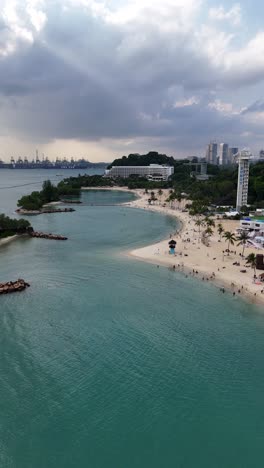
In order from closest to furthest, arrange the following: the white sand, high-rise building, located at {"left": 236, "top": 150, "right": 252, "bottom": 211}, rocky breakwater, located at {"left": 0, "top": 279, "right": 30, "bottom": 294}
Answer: rocky breakwater, located at {"left": 0, "top": 279, "right": 30, "bottom": 294}
the white sand
high-rise building, located at {"left": 236, "top": 150, "right": 252, "bottom": 211}

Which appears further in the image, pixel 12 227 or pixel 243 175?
pixel 243 175

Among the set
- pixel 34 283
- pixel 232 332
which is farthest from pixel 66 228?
pixel 232 332

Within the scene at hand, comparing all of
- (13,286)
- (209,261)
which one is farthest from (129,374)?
(209,261)

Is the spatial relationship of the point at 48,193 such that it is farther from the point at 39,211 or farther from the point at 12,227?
the point at 12,227

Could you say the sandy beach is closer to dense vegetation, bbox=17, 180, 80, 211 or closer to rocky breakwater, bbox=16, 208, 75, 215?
rocky breakwater, bbox=16, 208, 75, 215

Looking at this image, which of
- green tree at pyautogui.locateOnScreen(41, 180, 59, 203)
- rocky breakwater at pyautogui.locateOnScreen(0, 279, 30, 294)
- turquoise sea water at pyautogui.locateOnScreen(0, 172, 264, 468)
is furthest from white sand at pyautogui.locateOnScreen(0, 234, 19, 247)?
green tree at pyautogui.locateOnScreen(41, 180, 59, 203)

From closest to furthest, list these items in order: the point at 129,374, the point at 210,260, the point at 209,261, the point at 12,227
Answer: the point at 129,374 → the point at 209,261 → the point at 210,260 → the point at 12,227

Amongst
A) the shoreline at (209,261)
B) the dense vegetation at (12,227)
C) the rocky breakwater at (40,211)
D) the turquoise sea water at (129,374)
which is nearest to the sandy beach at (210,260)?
the shoreline at (209,261)

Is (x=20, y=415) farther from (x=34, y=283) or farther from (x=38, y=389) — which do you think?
(x=34, y=283)
